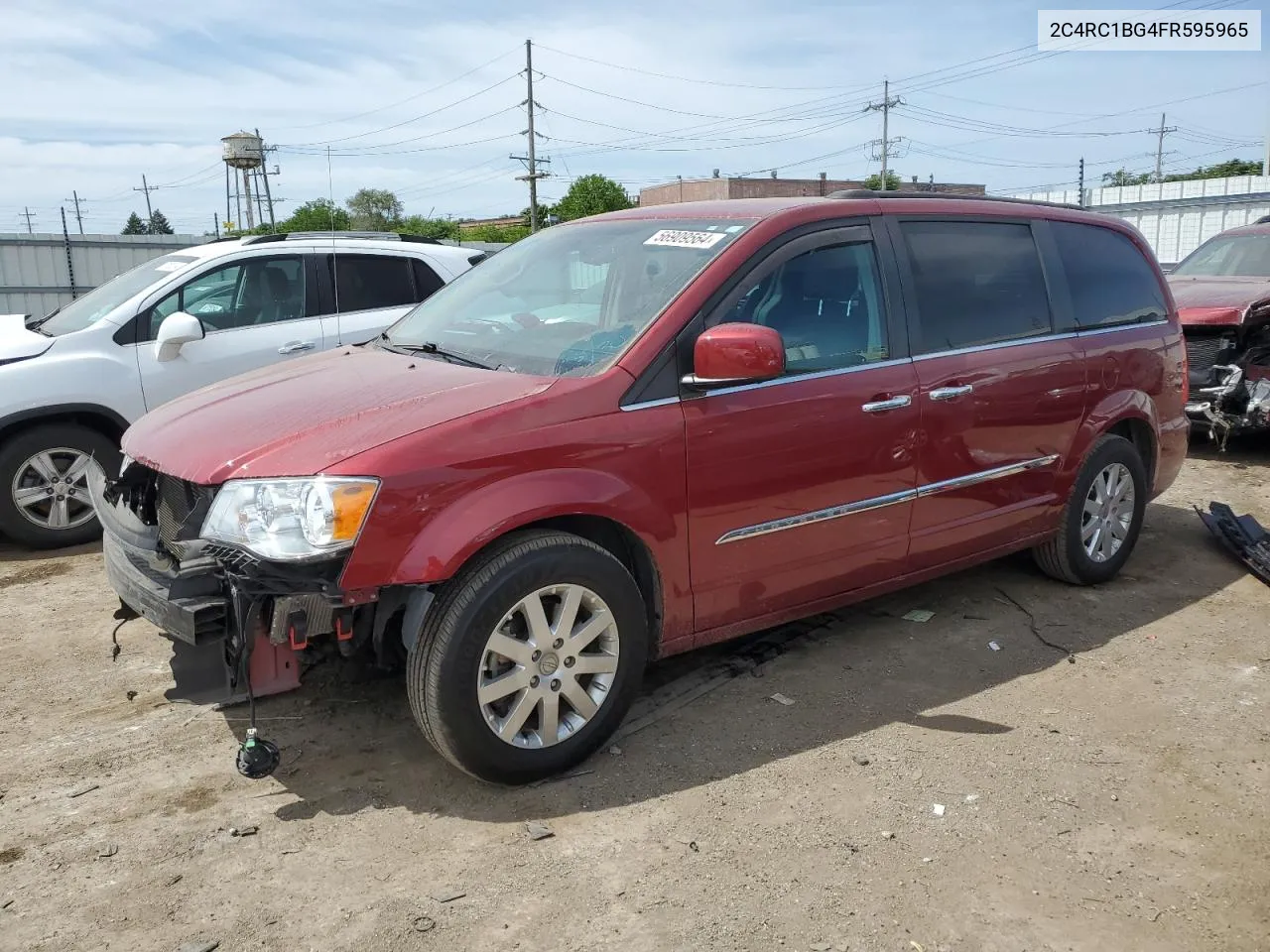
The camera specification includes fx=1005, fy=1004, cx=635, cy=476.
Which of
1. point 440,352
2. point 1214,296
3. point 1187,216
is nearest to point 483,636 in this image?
point 440,352

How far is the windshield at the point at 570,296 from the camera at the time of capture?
11.8 ft

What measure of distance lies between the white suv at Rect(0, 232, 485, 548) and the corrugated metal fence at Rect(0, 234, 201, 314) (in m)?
12.0

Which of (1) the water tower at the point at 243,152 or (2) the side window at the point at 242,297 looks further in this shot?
(1) the water tower at the point at 243,152

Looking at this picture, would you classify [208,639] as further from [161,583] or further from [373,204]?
[373,204]

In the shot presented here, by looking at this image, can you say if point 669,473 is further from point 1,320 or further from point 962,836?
point 1,320

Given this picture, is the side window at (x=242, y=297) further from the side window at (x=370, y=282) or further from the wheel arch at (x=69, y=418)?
the wheel arch at (x=69, y=418)

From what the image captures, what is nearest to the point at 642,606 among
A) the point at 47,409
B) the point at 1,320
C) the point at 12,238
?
the point at 47,409

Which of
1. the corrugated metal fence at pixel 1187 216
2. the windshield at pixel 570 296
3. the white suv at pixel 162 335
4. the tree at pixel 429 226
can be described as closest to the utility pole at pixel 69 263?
the white suv at pixel 162 335

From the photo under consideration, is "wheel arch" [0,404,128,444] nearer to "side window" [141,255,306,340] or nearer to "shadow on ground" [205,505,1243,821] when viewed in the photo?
"side window" [141,255,306,340]

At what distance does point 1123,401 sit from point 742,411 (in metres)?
2.51

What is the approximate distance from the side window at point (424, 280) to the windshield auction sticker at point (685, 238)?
3.77 m

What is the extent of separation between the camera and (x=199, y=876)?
284cm

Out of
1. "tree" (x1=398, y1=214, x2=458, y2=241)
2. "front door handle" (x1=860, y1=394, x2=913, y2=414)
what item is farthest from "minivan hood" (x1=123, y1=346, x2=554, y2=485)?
"tree" (x1=398, y1=214, x2=458, y2=241)

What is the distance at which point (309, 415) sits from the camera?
130 inches
